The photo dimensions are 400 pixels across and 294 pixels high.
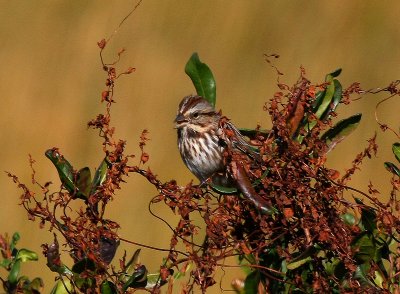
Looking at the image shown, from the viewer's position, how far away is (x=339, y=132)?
2.96 m

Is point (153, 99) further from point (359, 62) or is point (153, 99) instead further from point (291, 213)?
point (291, 213)

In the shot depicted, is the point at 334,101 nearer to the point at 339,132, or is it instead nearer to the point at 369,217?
the point at 339,132

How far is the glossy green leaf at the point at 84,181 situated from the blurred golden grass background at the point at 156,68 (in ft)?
12.4

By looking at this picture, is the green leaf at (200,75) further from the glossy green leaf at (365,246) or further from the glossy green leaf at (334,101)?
the glossy green leaf at (365,246)

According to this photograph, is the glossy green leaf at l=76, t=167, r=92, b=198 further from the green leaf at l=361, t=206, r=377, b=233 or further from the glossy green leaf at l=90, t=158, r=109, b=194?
the green leaf at l=361, t=206, r=377, b=233

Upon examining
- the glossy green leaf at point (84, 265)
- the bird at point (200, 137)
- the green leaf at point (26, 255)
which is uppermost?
the bird at point (200, 137)

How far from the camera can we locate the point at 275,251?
2881 mm

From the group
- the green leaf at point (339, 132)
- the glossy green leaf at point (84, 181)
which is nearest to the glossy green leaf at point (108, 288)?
the glossy green leaf at point (84, 181)

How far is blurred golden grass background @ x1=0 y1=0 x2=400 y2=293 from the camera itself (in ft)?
22.6

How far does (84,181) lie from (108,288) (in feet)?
0.81

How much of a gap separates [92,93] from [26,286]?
4.32 meters

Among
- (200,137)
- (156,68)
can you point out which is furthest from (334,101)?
(156,68)

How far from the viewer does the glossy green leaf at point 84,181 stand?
2.77 metres

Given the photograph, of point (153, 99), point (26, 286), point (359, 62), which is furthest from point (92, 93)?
point (26, 286)
